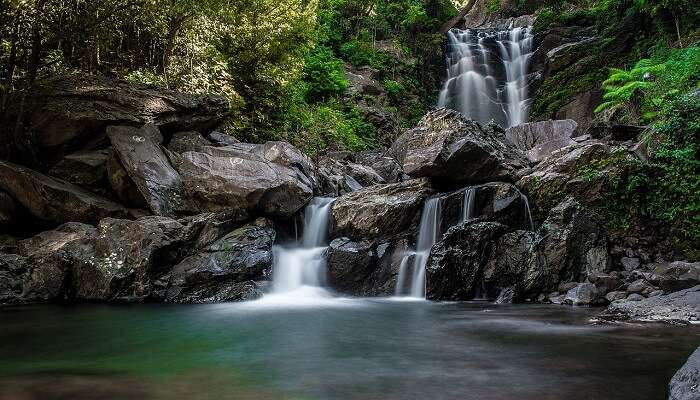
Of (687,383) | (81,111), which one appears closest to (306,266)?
(81,111)

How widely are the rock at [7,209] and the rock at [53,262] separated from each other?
0.86 m

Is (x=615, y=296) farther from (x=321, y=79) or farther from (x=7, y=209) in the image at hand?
(x=321, y=79)

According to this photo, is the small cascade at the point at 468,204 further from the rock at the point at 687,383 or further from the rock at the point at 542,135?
the rock at the point at 687,383

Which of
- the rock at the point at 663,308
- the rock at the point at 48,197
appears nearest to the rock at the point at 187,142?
the rock at the point at 48,197

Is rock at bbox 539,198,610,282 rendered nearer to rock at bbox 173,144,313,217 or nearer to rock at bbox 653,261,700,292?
rock at bbox 653,261,700,292

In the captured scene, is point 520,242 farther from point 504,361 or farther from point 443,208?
point 504,361

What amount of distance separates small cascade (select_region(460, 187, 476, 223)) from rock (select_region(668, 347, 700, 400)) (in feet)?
25.5

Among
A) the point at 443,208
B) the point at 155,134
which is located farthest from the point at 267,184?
the point at 443,208

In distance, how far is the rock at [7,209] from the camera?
10742 mm

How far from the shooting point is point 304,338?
6.64 meters

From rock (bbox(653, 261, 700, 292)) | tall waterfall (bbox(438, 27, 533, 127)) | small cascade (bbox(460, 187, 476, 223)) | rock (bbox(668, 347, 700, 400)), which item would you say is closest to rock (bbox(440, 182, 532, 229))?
small cascade (bbox(460, 187, 476, 223))

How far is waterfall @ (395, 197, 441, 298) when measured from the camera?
10797 millimetres

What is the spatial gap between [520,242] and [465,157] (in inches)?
110

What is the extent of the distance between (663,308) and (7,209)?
13.1m
